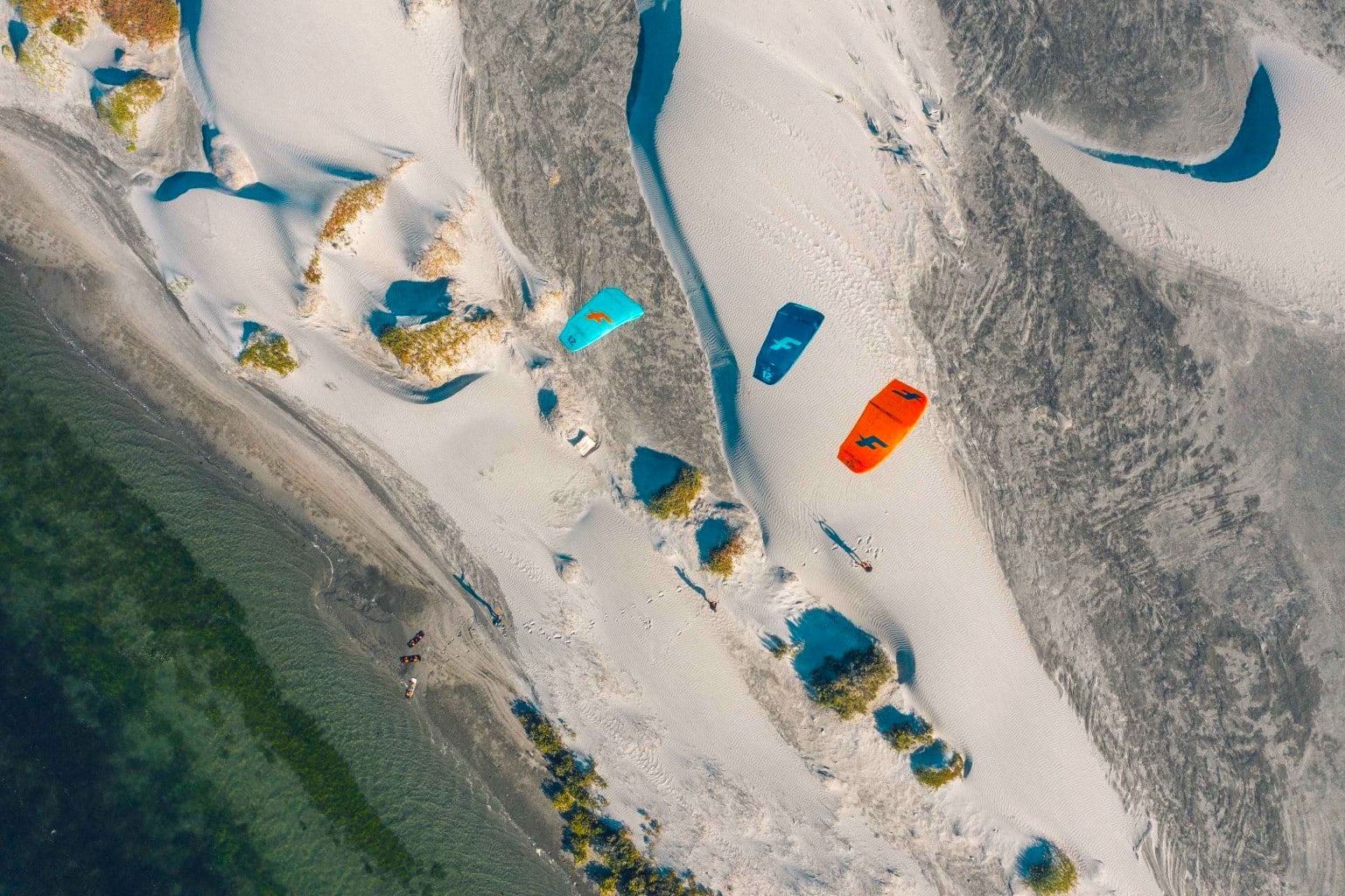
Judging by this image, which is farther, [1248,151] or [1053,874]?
[1248,151]

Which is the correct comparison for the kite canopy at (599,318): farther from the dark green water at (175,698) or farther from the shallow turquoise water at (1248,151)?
the shallow turquoise water at (1248,151)

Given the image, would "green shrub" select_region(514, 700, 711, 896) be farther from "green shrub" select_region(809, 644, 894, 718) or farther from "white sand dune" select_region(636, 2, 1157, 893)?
"white sand dune" select_region(636, 2, 1157, 893)

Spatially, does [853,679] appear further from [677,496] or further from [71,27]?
[71,27]

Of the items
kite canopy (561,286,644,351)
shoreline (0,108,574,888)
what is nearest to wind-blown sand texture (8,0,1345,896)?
Result: kite canopy (561,286,644,351)

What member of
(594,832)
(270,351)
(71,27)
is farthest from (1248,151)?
(71,27)

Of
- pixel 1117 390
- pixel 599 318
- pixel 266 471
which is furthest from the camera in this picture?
pixel 266 471

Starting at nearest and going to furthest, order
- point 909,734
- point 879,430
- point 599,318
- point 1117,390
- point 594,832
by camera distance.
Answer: point 879,430 → point 909,734 → point 599,318 → point 1117,390 → point 594,832

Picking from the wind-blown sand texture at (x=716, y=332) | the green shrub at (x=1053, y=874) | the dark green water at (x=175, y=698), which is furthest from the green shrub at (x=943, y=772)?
the dark green water at (x=175, y=698)
